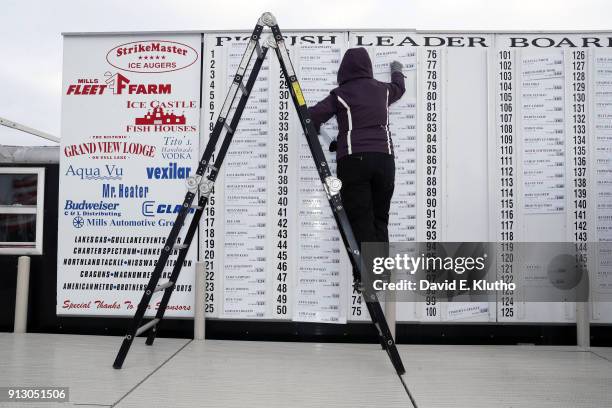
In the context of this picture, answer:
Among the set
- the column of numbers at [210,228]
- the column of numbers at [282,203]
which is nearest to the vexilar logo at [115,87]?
the column of numbers at [210,228]

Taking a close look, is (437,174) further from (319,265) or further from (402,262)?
(319,265)

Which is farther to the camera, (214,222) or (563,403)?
(214,222)

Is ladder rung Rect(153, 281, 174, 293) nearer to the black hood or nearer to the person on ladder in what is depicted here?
the person on ladder

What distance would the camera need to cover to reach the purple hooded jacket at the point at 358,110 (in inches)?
117

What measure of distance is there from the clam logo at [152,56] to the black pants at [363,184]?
1.59m

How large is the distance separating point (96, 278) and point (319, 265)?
176cm

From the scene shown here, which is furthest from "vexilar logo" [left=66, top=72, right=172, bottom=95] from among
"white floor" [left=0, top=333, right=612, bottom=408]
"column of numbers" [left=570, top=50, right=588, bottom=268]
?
"column of numbers" [left=570, top=50, right=588, bottom=268]

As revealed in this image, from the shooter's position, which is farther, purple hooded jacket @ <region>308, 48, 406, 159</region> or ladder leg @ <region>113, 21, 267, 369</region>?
purple hooded jacket @ <region>308, 48, 406, 159</region>

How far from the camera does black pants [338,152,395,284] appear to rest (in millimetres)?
2951

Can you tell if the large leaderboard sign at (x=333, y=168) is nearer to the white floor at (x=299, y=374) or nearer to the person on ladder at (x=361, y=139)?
the white floor at (x=299, y=374)

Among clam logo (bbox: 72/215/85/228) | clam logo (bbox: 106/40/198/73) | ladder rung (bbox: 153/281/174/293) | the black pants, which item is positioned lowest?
ladder rung (bbox: 153/281/174/293)

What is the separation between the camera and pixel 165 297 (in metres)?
3.10

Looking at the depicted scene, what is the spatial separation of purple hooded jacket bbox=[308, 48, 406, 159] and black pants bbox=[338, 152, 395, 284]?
6cm

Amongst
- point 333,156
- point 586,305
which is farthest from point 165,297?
point 586,305
